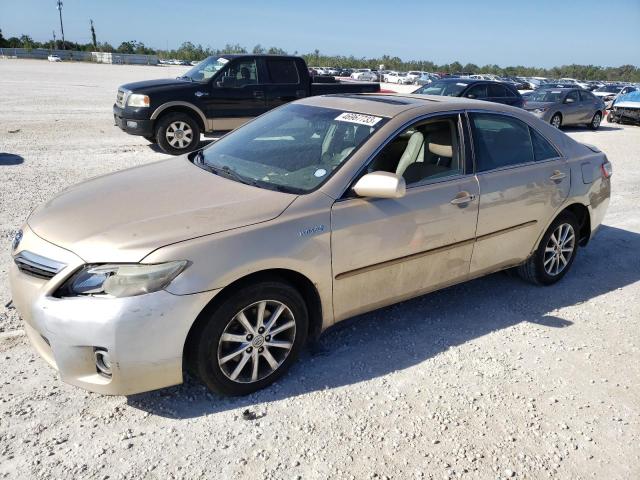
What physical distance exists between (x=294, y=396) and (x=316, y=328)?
432mm

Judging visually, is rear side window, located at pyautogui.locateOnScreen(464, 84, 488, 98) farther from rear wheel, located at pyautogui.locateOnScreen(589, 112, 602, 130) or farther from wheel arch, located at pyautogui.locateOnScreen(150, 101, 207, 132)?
wheel arch, located at pyautogui.locateOnScreen(150, 101, 207, 132)

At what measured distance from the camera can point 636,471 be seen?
2.64 metres

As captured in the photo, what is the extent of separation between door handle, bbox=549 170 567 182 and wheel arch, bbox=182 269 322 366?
240 centimetres

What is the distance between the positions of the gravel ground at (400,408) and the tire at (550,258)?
0.68ft

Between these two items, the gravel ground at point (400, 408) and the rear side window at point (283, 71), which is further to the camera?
the rear side window at point (283, 71)

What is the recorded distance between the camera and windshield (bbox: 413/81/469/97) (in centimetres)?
1324

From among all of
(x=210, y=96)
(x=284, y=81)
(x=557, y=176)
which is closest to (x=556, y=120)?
(x=284, y=81)

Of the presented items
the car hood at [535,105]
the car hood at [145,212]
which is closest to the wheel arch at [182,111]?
the car hood at [145,212]

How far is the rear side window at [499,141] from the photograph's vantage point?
12.7ft

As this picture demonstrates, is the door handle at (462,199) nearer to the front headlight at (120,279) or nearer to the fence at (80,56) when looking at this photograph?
the front headlight at (120,279)

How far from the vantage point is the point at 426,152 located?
3.73m

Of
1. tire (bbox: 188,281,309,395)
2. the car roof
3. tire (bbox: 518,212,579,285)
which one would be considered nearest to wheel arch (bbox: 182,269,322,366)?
tire (bbox: 188,281,309,395)

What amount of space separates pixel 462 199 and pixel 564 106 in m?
15.3

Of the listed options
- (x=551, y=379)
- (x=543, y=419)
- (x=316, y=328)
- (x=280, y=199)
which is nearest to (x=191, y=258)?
(x=280, y=199)
